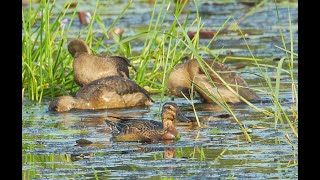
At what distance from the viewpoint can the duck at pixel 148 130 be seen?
9.35 m

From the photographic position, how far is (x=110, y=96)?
463 inches

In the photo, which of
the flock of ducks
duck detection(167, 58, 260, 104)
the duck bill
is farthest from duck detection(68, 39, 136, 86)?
the duck bill

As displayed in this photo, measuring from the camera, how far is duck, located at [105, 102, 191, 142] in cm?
935

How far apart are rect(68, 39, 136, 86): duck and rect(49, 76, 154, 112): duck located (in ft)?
1.58

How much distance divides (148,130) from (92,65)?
123 inches

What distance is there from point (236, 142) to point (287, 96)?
3.03 m

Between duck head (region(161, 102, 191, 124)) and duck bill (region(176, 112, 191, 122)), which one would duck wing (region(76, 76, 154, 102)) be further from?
duck head (region(161, 102, 191, 124))

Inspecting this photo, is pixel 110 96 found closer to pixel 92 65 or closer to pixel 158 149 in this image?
pixel 92 65

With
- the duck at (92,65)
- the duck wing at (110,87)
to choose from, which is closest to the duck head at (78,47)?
the duck at (92,65)
